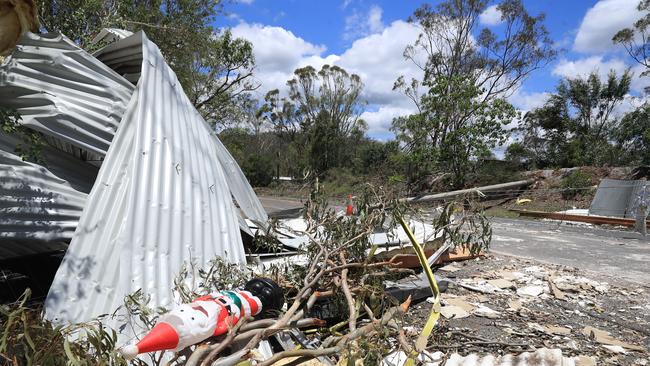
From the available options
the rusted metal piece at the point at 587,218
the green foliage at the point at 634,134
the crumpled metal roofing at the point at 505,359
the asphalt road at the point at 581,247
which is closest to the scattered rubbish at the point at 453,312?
the crumpled metal roofing at the point at 505,359

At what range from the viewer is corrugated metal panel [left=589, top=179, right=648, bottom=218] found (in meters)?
10.2

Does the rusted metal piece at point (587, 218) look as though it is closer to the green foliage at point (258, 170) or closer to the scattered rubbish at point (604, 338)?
the scattered rubbish at point (604, 338)

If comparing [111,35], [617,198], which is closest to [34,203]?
[111,35]

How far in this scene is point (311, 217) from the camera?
347 cm

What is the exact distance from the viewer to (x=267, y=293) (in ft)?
7.70

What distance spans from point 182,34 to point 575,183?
1406 cm

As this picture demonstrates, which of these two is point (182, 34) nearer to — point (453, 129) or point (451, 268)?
point (451, 268)

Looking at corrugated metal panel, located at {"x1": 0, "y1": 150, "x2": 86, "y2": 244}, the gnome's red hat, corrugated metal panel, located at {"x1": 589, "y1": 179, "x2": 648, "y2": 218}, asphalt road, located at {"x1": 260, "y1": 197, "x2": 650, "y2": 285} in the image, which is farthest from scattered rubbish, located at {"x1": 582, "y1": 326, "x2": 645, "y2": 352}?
corrugated metal panel, located at {"x1": 589, "y1": 179, "x2": 648, "y2": 218}

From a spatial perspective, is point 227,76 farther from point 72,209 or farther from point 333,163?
point 333,163

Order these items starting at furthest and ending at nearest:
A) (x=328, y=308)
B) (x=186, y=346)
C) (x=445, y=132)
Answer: (x=445, y=132), (x=328, y=308), (x=186, y=346)

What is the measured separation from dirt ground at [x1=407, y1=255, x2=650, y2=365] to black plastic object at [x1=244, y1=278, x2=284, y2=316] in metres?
0.99

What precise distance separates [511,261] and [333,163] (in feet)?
81.5

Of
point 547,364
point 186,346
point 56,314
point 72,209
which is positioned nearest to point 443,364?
point 547,364

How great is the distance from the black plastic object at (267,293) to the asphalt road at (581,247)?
459 centimetres
